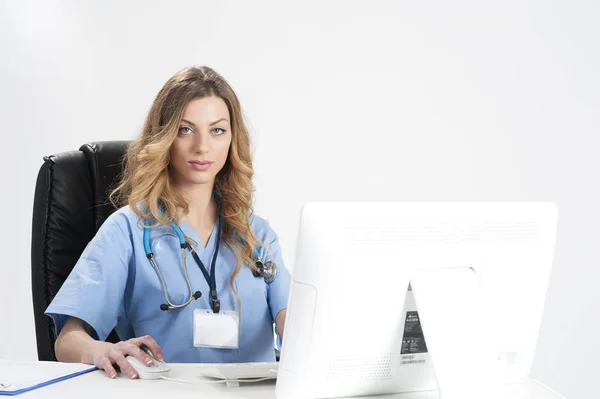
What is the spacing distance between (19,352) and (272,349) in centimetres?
183

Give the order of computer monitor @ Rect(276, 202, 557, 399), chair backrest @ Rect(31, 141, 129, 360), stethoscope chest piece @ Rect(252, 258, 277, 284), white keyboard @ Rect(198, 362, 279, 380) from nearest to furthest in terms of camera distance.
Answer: computer monitor @ Rect(276, 202, 557, 399) < white keyboard @ Rect(198, 362, 279, 380) < chair backrest @ Rect(31, 141, 129, 360) < stethoscope chest piece @ Rect(252, 258, 277, 284)

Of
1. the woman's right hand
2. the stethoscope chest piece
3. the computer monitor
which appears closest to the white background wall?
the stethoscope chest piece

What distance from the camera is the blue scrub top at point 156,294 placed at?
1.88m

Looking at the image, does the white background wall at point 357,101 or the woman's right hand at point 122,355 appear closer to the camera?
the woman's right hand at point 122,355

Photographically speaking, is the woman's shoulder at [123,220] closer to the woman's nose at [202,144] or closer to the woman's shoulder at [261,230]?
the woman's nose at [202,144]

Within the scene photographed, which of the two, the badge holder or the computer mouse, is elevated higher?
the badge holder

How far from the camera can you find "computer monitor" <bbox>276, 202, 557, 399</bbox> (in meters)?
1.24

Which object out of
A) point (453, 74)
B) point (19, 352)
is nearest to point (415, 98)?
point (453, 74)

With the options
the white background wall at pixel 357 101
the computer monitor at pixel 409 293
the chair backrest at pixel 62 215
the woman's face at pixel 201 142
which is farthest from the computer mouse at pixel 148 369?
the white background wall at pixel 357 101

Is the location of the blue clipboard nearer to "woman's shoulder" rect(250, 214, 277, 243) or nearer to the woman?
the woman

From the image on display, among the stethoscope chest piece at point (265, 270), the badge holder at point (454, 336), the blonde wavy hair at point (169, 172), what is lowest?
the stethoscope chest piece at point (265, 270)

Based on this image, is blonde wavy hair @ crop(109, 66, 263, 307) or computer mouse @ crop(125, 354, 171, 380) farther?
blonde wavy hair @ crop(109, 66, 263, 307)

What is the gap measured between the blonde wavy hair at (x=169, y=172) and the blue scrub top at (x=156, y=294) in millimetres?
35

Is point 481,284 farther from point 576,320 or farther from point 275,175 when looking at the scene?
point 576,320
